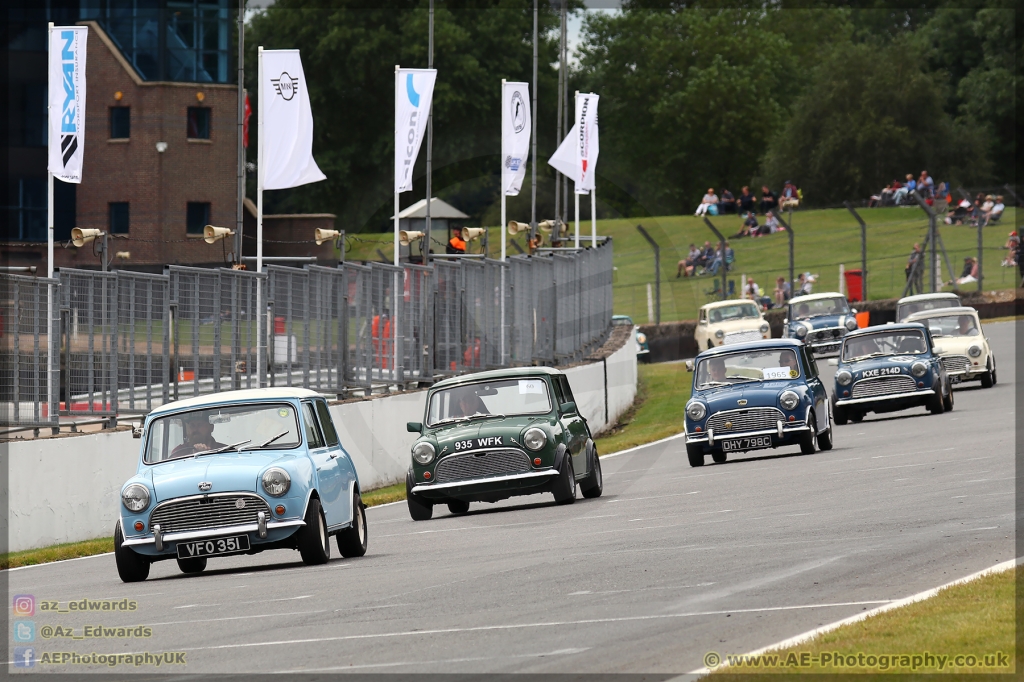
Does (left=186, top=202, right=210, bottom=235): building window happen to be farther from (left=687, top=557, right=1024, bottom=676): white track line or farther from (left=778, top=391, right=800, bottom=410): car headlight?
(left=687, top=557, right=1024, bottom=676): white track line

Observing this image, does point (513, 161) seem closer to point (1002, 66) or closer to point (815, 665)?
point (815, 665)

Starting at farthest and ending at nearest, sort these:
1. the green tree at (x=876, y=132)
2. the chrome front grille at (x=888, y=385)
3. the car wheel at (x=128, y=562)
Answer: the green tree at (x=876, y=132) < the chrome front grille at (x=888, y=385) < the car wheel at (x=128, y=562)

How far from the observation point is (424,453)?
18.2 meters

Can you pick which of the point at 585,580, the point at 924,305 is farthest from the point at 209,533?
the point at 924,305

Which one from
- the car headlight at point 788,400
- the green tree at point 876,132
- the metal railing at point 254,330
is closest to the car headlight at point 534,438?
the metal railing at point 254,330

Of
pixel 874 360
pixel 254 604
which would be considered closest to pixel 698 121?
pixel 874 360

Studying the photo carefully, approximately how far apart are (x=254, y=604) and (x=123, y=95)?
167ft

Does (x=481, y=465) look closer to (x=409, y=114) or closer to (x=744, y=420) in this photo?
(x=744, y=420)

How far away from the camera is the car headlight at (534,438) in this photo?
17.9m

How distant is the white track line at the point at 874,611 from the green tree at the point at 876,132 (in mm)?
75576

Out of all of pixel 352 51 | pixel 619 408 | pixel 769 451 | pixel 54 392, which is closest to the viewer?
pixel 54 392

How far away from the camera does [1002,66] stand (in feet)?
289

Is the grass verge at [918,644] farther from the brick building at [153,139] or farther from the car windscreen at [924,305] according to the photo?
the brick building at [153,139]

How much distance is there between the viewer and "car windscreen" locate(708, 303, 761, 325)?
4481 centimetres
